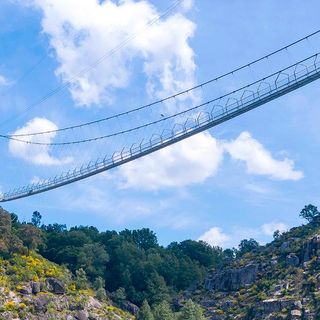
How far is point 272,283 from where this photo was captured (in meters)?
60.9

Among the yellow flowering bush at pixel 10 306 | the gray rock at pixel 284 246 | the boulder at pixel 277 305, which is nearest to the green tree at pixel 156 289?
the gray rock at pixel 284 246

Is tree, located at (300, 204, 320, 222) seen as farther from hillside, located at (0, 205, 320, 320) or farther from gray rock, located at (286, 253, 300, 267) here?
gray rock, located at (286, 253, 300, 267)

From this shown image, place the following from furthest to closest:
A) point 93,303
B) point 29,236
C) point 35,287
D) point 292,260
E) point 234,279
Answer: point 29,236
point 234,279
point 292,260
point 93,303
point 35,287

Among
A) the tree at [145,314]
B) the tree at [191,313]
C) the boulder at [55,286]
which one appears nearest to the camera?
the tree at [191,313]

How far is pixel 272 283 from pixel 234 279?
20.9 ft

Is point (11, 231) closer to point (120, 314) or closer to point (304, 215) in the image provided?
point (120, 314)

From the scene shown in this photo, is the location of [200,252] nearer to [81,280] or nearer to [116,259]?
[116,259]

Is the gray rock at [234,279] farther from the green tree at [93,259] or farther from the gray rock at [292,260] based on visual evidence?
the green tree at [93,259]

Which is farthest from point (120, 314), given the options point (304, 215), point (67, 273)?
point (304, 215)

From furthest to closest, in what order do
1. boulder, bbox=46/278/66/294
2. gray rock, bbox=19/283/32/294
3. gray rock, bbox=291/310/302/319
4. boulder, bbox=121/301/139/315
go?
boulder, bbox=121/301/139/315, boulder, bbox=46/278/66/294, gray rock, bbox=19/283/32/294, gray rock, bbox=291/310/302/319

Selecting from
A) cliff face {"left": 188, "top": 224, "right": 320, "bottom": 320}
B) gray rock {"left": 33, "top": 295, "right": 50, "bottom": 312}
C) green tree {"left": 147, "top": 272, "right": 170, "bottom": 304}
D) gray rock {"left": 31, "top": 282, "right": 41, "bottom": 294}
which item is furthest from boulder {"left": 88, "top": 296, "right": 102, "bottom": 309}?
green tree {"left": 147, "top": 272, "right": 170, "bottom": 304}

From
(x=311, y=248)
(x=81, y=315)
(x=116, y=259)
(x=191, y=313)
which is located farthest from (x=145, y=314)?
(x=116, y=259)

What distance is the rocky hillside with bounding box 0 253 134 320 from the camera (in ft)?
184

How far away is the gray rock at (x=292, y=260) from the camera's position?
6272cm
